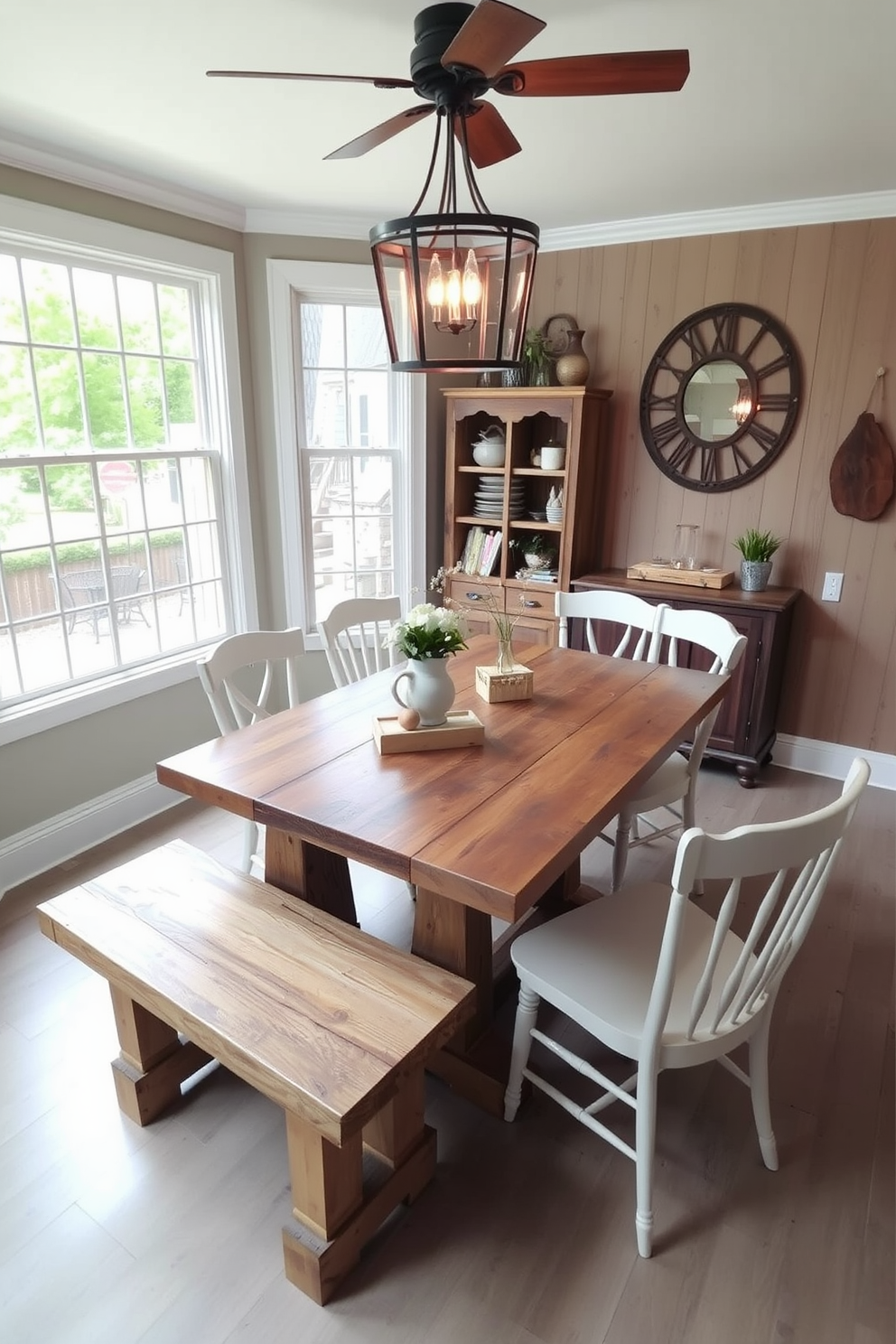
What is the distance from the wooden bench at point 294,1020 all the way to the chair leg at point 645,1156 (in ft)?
1.19

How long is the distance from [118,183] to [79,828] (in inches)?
94.3

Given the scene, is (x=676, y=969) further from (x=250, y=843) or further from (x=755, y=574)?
(x=755, y=574)

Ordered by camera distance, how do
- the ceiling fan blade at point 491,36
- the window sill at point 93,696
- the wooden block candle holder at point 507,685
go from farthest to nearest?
the window sill at point 93,696 < the wooden block candle holder at point 507,685 < the ceiling fan blade at point 491,36

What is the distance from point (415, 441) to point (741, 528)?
64.8 inches

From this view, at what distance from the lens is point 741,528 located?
3.52 m

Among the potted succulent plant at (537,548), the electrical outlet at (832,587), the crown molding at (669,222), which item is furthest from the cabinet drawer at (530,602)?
the crown molding at (669,222)

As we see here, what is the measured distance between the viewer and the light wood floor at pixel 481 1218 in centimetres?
137

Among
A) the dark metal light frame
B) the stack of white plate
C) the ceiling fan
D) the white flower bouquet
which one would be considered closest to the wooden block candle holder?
the white flower bouquet

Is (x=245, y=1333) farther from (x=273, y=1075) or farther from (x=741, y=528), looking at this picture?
(x=741, y=528)

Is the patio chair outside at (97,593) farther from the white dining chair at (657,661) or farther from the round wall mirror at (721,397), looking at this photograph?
the round wall mirror at (721,397)

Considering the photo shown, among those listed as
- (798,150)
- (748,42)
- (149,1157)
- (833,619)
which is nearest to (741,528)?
(833,619)

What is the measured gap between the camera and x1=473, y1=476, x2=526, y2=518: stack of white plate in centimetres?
385

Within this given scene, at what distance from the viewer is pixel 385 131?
1.54 m

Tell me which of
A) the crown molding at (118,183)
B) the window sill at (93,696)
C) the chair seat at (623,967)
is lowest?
the chair seat at (623,967)
